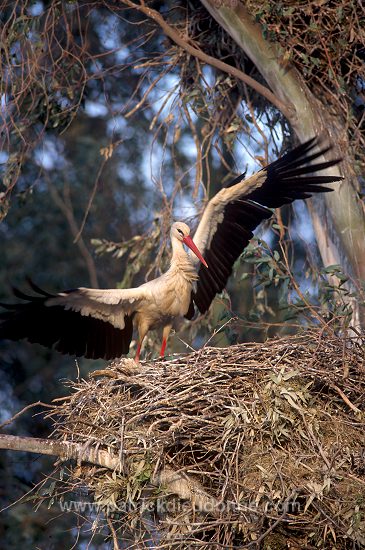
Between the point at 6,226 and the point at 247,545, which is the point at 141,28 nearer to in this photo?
the point at 6,226

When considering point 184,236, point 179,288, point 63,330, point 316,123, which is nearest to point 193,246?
point 184,236

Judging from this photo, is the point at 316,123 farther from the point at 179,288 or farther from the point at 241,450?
the point at 241,450

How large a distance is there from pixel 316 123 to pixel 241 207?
96 centimetres

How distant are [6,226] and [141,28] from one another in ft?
9.51

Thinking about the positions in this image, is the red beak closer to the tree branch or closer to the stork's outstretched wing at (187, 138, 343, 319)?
the stork's outstretched wing at (187, 138, 343, 319)

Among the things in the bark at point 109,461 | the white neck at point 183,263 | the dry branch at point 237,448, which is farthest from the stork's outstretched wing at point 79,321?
the bark at point 109,461

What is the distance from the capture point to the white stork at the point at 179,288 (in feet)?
19.3

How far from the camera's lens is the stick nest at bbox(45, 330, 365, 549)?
4430 millimetres

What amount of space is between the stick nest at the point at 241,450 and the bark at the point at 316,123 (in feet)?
5.80

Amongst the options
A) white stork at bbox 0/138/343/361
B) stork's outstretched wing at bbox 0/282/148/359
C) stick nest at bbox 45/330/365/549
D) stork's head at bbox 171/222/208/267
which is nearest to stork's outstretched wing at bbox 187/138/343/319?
white stork at bbox 0/138/343/361

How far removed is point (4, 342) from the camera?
10484mm

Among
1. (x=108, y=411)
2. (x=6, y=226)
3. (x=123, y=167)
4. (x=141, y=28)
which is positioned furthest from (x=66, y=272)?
(x=108, y=411)

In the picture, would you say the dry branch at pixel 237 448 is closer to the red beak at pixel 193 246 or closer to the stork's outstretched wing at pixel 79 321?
the stork's outstretched wing at pixel 79 321

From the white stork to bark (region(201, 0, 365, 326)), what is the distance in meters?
0.55
